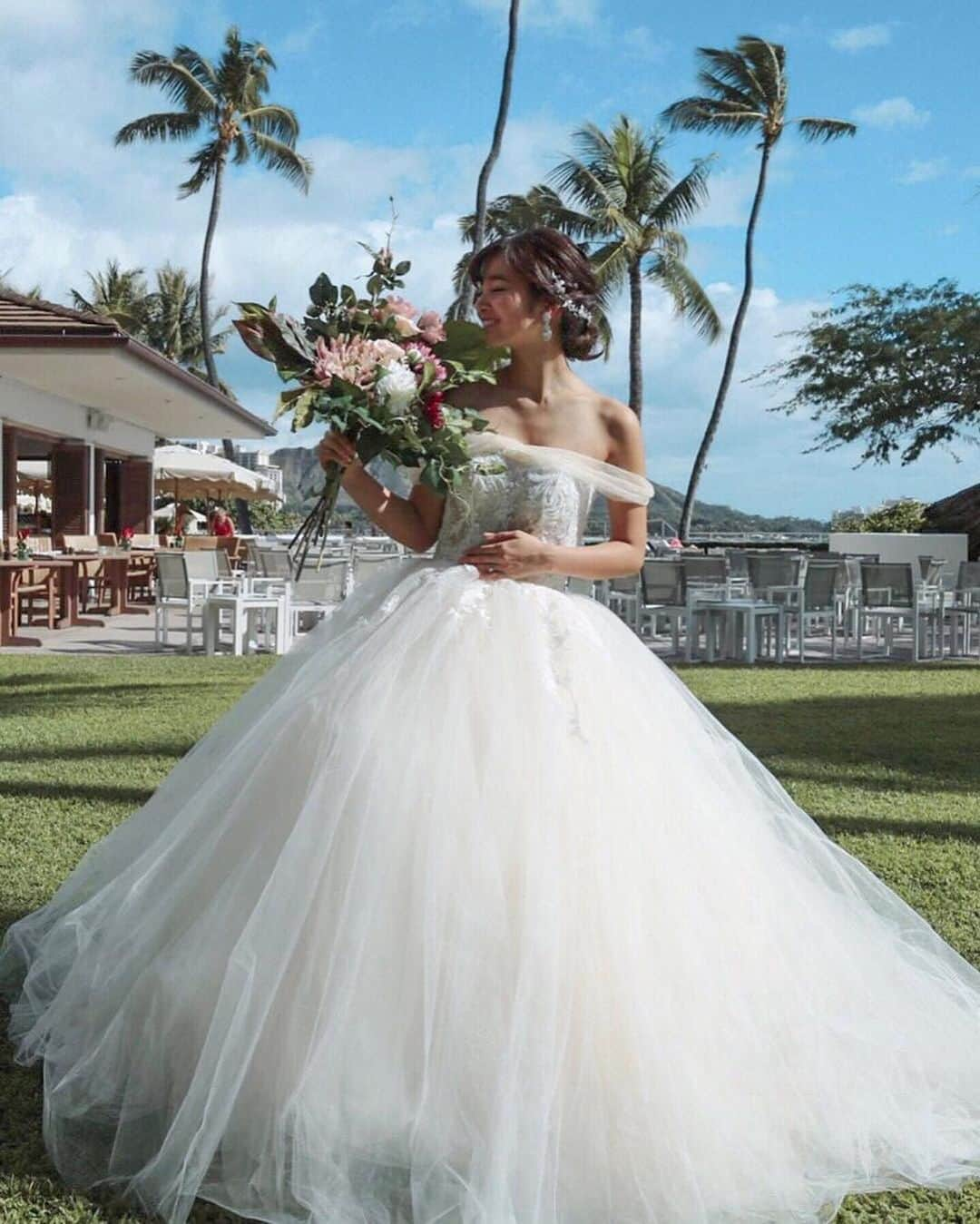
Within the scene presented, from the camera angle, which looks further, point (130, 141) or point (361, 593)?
point (130, 141)

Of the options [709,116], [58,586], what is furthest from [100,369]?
[709,116]

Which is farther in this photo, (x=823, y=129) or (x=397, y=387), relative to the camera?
(x=823, y=129)

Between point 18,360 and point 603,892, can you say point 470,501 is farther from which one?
point 18,360

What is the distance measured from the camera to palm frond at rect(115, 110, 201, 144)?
1323 inches

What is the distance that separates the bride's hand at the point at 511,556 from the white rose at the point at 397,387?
372 millimetres

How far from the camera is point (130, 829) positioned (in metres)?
3.32

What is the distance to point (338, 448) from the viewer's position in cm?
271

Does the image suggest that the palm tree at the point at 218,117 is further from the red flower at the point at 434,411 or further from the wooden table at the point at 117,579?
the red flower at the point at 434,411

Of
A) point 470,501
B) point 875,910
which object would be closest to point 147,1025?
point 470,501

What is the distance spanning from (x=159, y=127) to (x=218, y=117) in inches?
61.1

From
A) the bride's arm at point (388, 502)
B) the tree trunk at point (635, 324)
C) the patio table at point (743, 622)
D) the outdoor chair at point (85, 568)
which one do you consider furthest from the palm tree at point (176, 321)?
the bride's arm at point (388, 502)

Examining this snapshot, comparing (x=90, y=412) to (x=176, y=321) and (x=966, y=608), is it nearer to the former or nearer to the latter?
(x=966, y=608)

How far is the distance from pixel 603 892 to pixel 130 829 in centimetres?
144

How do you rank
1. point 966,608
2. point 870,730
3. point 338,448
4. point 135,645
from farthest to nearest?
point 135,645 → point 966,608 → point 870,730 → point 338,448
